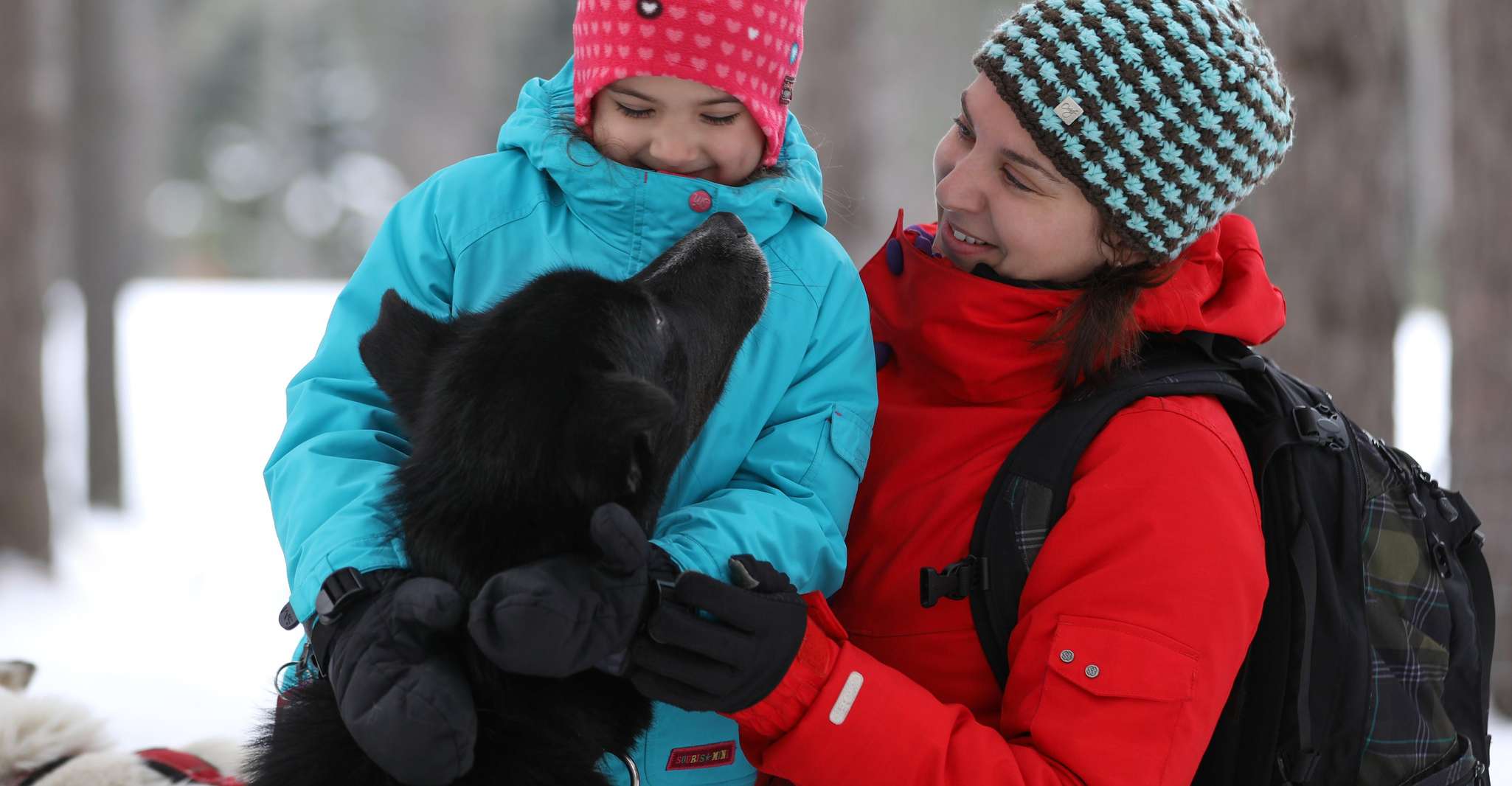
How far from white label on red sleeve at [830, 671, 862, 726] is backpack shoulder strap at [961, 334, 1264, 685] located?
11.1 inches

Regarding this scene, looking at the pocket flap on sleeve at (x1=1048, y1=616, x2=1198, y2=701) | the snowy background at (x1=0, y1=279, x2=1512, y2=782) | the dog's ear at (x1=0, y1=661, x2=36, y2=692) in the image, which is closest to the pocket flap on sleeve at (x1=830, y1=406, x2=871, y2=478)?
the pocket flap on sleeve at (x1=1048, y1=616, x2=1198, y2=701)

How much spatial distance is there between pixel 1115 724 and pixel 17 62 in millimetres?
7362

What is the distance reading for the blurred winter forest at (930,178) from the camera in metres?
4.34

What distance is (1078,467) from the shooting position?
198 centimetres

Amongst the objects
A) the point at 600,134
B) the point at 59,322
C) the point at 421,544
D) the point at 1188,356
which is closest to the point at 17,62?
the point at 600,134

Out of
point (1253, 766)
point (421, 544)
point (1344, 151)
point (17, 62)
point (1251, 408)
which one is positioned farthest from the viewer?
point (17, 62)

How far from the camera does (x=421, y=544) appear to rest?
175 cm

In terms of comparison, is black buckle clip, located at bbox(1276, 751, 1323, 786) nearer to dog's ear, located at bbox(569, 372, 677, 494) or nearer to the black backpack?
the black backpack

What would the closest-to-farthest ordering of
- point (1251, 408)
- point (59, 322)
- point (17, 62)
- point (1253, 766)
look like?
point (1253, 766) → point (1251, 408) → point (17, 62) → point (59, 322)

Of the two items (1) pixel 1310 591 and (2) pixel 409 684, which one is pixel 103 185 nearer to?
(2) pixel 409 684

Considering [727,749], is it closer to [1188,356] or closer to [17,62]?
[1188,356]

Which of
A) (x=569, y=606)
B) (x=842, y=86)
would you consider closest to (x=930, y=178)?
(x=842, y=86)

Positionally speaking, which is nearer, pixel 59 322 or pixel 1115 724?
pixel 1115 724

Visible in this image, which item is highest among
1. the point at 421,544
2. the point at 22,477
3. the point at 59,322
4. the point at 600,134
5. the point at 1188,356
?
the point at 600,134
